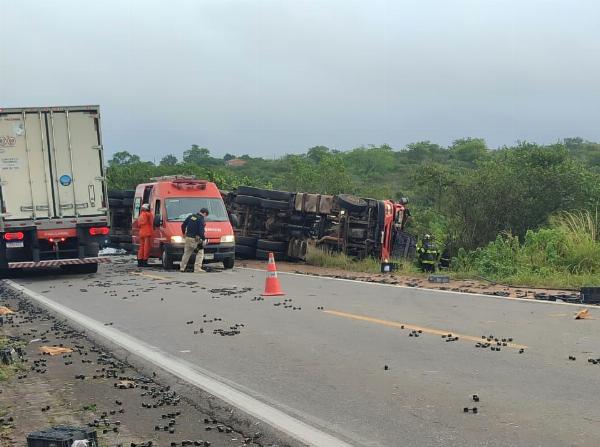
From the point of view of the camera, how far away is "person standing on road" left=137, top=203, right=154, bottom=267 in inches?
800

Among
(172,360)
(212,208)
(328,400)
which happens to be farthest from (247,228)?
(328,400)

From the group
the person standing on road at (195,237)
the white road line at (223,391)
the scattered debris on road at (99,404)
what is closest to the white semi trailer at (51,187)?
the person standing on road at (195,237)

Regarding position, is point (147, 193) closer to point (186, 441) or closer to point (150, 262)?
point (150, 262)

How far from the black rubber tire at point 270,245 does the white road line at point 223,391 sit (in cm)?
1204

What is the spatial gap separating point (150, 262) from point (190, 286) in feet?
25.1

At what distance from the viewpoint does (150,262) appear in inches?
902

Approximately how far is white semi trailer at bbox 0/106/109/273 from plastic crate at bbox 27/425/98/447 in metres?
13.5

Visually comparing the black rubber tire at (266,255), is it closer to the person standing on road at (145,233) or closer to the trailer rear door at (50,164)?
the person standing on road at (145,233)

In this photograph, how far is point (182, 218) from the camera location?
20.0 metres

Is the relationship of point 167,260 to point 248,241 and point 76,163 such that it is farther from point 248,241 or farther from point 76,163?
point 248,241

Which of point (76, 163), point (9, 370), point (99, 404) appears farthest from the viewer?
point (76, 163)

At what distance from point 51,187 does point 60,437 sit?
46.2ft

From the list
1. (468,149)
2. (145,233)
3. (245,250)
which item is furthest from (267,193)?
(468,149)

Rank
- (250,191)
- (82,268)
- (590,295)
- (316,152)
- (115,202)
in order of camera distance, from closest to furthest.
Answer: (590,295) → (82,268) → (250,191) → (115,202) → (316,152)
